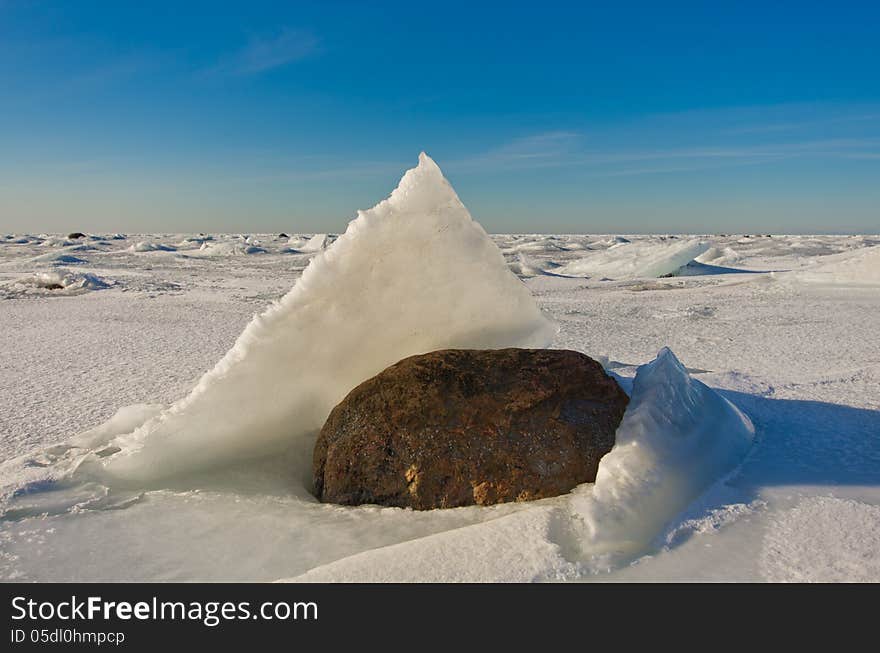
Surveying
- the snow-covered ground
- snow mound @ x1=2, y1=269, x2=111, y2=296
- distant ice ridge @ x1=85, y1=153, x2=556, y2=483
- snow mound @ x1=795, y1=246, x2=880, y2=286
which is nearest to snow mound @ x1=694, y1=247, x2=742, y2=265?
snow mound @ x1=795, y1=246, x2=880, y2=286

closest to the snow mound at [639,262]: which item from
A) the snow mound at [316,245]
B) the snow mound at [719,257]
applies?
the snow mound at [719,257]

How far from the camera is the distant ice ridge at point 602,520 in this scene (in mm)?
1618

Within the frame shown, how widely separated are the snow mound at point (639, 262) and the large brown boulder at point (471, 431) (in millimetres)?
11163

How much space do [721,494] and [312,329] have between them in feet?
5.38

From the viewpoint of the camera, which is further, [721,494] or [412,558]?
[721,494]

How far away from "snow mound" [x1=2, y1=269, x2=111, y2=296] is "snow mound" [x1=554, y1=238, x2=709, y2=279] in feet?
30.2

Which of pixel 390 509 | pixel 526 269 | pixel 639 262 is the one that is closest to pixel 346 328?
pixel 390 509

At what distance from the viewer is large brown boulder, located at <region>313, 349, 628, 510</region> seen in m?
2.16

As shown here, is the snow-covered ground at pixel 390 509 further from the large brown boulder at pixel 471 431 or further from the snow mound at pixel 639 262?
the snow mound at pixel 639 262

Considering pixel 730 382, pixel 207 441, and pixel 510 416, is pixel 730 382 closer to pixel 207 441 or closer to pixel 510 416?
pixel 510 416

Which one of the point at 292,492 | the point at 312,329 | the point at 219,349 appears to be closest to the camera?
the point at 292,492

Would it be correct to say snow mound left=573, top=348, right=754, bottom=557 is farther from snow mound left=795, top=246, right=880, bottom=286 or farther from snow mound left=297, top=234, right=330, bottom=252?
snow mound left=297, top=234, right=330, bottom=252

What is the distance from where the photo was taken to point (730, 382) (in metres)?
3.52

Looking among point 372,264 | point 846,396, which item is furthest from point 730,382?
point 372,264
